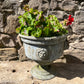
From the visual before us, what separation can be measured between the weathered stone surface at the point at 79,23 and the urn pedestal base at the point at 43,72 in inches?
34.9

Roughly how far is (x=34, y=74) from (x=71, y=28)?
3.66ft

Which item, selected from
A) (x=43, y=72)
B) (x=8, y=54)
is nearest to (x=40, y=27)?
(x=43, y=72)

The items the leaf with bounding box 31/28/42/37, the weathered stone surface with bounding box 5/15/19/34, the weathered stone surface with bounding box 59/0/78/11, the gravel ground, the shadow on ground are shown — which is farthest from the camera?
the weathered stone surface with bounding box 5/15/19/34

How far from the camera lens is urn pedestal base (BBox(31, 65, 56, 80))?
2039 mm

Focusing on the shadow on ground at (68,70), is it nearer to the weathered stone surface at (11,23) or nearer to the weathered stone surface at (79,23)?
the weathered stone surface at (79,23)

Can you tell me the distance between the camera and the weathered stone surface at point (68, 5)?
2.28 meters

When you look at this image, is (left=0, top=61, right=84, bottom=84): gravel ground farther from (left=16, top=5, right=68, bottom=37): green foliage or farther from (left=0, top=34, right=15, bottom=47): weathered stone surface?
(left=16, top=5, right=68, bottom=37): green foliage

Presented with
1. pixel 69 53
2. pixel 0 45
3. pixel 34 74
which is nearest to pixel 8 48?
pixel 0 45

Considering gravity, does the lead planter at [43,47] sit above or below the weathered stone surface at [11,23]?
below

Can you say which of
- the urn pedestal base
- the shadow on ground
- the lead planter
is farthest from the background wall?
the lead planter

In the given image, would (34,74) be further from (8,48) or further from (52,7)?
(52,7)

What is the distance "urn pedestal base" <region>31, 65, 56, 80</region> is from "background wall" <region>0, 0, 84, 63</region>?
0.54 m

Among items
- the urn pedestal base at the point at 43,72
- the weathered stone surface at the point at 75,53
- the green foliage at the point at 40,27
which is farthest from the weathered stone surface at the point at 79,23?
the urn pedestal base at the point at 43,72

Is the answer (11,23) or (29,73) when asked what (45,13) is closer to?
(11,23)
